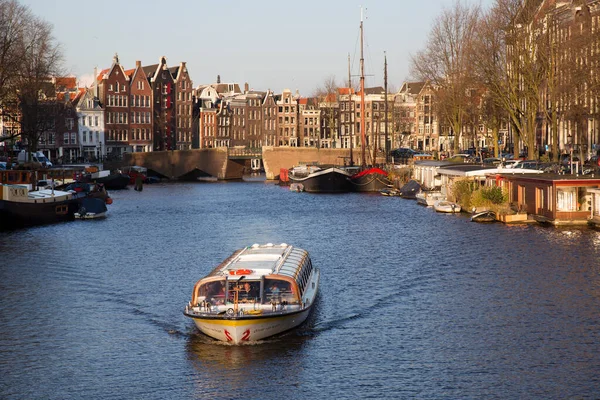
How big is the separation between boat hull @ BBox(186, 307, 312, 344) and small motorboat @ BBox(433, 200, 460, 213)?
4159 cm

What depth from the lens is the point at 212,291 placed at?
29469 mm

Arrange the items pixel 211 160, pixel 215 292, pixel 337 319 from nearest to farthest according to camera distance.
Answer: pixel 215 292, pixel 337 319, pixel 211 160

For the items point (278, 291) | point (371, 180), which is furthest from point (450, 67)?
point (278, 291)

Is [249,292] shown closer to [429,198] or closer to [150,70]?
[429,198]

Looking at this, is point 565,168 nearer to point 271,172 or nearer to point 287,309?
point 287,309

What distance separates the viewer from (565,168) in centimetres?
7162

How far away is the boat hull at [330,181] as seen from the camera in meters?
98.6

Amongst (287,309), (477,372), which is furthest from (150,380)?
(477,372)

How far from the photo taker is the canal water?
25500mm

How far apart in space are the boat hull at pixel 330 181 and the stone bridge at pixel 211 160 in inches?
1176

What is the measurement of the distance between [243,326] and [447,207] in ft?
142

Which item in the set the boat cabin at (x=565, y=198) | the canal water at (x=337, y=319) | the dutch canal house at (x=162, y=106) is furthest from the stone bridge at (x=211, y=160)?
the canal water at (x=337, y=319)

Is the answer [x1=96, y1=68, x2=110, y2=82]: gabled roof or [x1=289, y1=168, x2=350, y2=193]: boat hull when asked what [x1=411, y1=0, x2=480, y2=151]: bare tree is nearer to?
[x1=289, y1=168, x2=350, y2=193]: boat hull

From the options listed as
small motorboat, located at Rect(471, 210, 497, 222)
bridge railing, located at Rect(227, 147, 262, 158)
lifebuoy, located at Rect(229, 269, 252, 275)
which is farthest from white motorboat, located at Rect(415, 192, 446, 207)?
bridge railing, located at Rect(227, 147, 262, 158)
